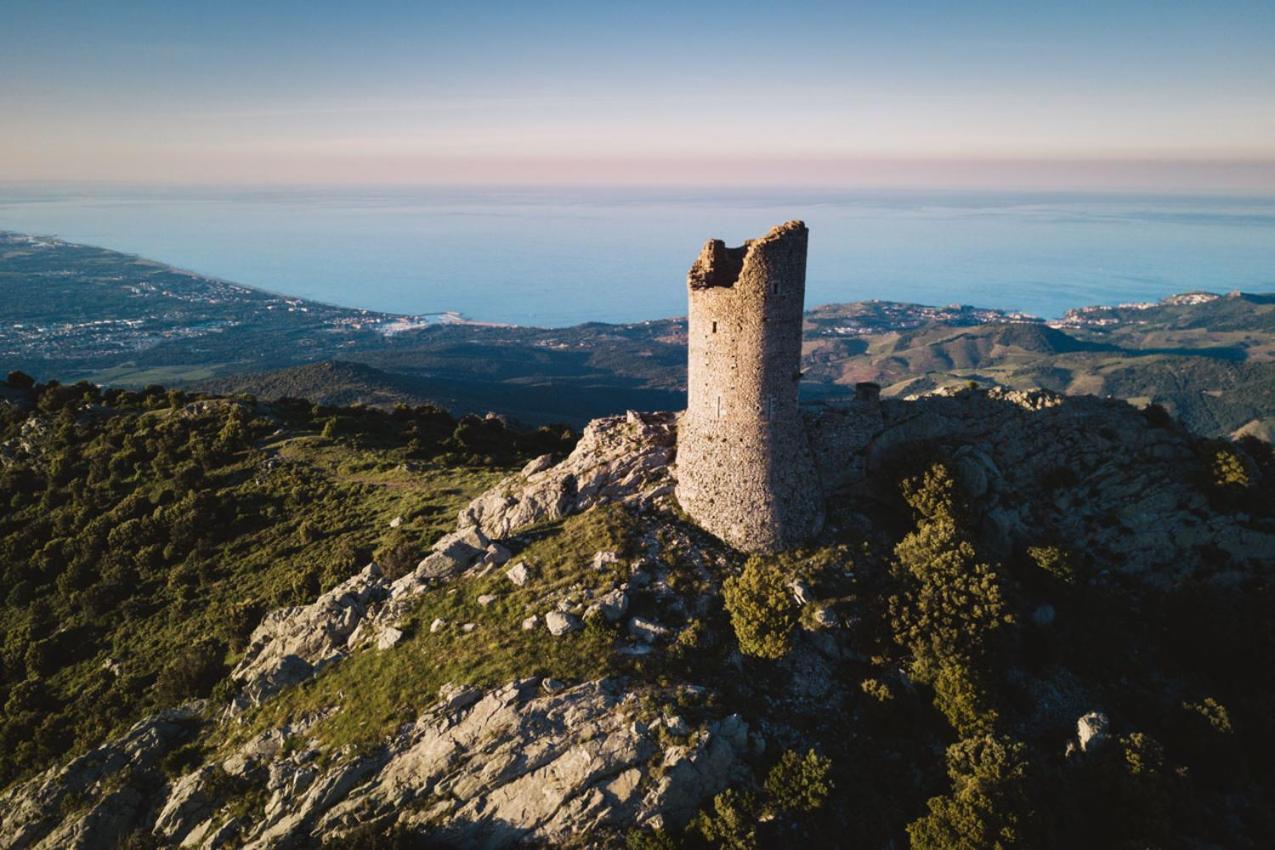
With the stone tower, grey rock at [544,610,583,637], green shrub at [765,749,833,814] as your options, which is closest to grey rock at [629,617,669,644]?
grey rock at [544,610,583,637]

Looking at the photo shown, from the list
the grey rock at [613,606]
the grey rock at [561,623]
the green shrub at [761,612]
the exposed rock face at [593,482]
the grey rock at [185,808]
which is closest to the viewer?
the grey rock at [185,808]

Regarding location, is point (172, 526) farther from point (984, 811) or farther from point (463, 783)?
point (984, 811)

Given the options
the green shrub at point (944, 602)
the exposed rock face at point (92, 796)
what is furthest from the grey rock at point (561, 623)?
the exposed rock face at point (92, 796)

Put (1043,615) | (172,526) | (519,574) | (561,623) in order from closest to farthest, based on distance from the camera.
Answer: (561,623) → (519,574) → (1043,615) → (172,526)

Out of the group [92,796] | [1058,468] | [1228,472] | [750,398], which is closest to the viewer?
[92,796]

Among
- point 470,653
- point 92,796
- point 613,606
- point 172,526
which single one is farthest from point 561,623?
point 172,526

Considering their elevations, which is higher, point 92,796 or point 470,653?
point 470,653

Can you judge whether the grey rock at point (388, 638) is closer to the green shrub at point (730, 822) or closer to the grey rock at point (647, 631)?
the grey rock at point (647, 631)
